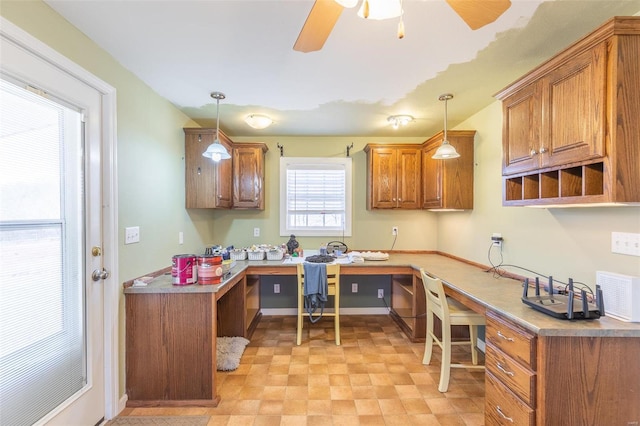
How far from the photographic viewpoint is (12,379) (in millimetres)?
1316

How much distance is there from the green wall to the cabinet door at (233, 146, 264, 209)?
0.34 meters

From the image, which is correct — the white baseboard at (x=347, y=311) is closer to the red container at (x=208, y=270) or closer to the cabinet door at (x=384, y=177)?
the cabinet door at (x=384, y=177)

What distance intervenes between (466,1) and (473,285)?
187 centimetres

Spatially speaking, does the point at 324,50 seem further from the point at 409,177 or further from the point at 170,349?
the point at 170,349

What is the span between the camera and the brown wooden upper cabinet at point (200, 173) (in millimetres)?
2963

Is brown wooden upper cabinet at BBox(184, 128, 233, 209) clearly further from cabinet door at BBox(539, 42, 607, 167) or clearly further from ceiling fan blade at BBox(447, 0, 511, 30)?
cabinet door at BBox(539, 42, 607, 167)

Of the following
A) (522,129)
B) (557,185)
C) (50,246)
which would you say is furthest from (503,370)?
(50,246)

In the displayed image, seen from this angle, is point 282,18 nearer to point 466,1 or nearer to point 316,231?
point 466,1

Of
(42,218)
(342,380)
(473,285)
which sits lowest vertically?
(342,380)

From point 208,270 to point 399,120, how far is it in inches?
96.2

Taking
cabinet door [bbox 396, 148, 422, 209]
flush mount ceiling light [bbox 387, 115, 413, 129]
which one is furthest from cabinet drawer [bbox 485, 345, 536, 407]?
flush mount ceiling light [bbox 387, 115, 413, 129]

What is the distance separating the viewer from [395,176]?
11.6ft

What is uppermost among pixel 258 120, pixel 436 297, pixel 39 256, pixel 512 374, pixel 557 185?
pixel 258 120

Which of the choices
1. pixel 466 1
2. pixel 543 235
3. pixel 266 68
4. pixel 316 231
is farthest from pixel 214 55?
pixel 543 235
